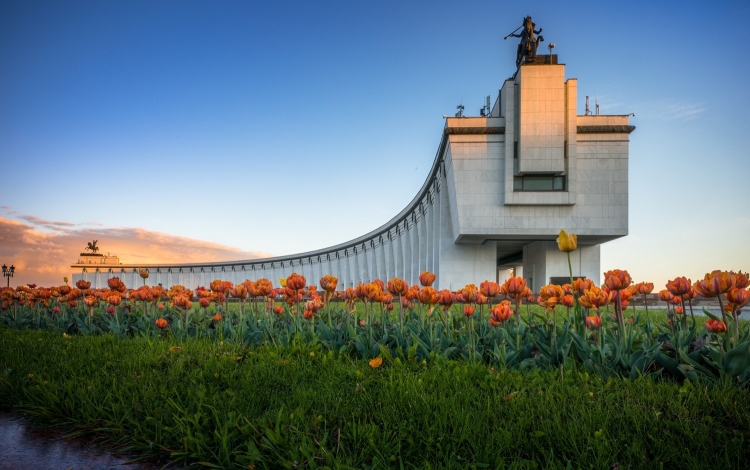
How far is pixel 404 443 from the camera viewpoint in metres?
2.73

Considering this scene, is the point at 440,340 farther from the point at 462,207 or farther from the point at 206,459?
the point at 462,207

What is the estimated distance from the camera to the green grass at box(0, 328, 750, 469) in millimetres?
2572

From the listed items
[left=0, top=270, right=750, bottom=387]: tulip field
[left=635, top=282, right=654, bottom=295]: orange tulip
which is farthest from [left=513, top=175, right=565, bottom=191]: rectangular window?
[left=635, top=282, right=654, bottom=295]: orange tulip

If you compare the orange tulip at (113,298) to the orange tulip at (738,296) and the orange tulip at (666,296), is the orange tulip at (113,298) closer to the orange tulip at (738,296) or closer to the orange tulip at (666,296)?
the orange tulip at (666,296)

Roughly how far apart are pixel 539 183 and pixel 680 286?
2837 centimetres

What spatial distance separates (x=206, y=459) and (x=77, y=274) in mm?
92265

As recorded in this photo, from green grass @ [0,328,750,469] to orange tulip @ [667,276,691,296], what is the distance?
921 millimetres

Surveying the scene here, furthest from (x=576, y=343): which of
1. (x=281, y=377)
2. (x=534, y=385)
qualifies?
(x=281, y=377)

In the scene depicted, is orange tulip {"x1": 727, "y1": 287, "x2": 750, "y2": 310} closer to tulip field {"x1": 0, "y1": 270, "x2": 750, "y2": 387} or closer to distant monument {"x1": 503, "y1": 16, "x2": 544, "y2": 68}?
tulip field {"x1": 0, "y1": 270, "x2": 750, "y2": 387}

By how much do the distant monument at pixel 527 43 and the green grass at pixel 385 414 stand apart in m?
31.4

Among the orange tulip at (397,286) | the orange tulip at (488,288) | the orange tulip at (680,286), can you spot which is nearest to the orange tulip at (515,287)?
the orange tulip at (488,288)

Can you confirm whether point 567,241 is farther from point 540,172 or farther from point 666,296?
point 540,172

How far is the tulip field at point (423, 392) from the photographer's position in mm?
2631

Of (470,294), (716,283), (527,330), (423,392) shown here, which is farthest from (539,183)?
(423,392)
